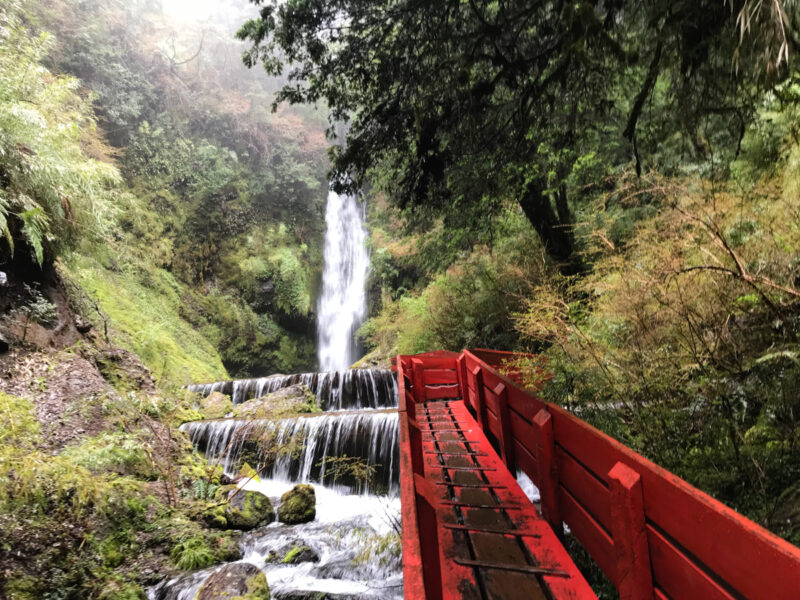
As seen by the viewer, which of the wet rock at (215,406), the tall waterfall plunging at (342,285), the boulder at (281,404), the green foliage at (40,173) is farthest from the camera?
the tall waterfall plunging at (342,285)

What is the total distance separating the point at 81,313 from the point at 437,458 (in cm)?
955

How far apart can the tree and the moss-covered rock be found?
5.14 metres

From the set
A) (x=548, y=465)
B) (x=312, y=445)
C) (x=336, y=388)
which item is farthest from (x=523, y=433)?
(x=336, y=388)

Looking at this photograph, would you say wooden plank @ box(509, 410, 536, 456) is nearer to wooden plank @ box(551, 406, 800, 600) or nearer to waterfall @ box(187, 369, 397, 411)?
wooden plank @ box(551, 406, 800, 600)

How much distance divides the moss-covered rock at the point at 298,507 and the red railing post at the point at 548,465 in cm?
487

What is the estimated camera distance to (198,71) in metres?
25.5

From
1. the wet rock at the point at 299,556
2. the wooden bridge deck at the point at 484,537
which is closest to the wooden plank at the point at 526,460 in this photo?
the wooden bridge deck at the point at 484,537

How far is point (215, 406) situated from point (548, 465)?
970cm

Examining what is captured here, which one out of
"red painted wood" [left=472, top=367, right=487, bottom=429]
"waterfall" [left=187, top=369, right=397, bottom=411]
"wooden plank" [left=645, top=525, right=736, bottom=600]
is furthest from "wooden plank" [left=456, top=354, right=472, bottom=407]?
"waterfall" [left=187, top=369, right=397, bottom=411]

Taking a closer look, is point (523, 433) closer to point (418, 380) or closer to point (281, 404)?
point (418, 380)

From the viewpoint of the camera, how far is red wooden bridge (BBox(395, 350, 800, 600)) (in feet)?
4.74

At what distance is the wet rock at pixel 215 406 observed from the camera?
406 inches

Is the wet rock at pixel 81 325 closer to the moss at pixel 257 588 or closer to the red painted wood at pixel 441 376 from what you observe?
the moss at pixel 257 588

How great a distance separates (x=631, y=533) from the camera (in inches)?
76.3
